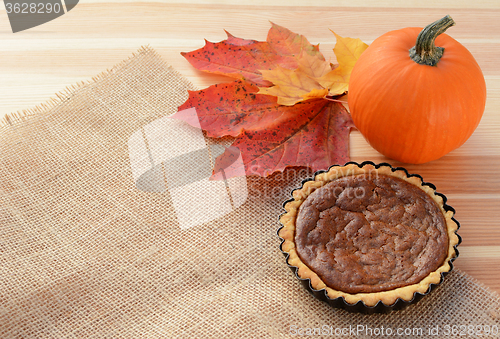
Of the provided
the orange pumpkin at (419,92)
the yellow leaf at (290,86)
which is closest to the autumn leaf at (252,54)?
the yellow leaf at (290,86)

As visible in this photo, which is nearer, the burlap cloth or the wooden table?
the burlap cloth

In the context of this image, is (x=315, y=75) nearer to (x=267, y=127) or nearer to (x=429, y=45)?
(x=267, y=127)

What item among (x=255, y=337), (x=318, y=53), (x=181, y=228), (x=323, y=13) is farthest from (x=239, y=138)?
(x=323, y=13)

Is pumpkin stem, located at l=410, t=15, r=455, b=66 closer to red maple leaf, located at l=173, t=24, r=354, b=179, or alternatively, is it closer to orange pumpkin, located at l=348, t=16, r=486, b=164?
orange pumpkin, located at l=348, t=16, r=486, b=164

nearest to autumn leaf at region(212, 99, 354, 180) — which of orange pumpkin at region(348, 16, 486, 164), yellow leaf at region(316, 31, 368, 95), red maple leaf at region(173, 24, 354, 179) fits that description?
red maple leaf at region(173, 24, 354, 179)

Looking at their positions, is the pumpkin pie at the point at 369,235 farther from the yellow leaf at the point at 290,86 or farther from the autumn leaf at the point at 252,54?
the autumn leaf at the point at 252,54

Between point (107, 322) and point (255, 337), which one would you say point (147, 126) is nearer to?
point (107, 322)

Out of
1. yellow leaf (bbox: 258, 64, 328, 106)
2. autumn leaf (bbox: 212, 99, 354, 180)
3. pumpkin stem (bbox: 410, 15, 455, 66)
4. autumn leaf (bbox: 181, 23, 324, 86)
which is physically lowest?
autumn leaf (bbox: 212, 99, 354, 180)
